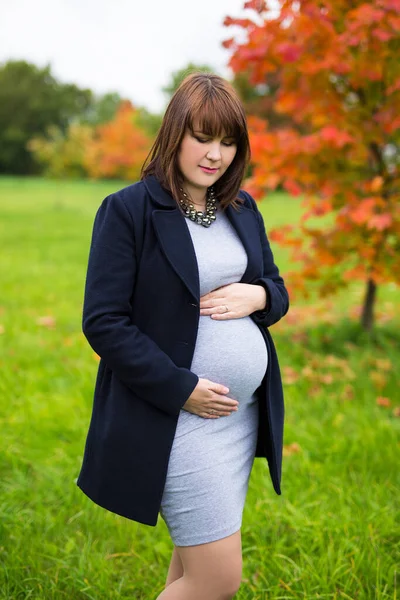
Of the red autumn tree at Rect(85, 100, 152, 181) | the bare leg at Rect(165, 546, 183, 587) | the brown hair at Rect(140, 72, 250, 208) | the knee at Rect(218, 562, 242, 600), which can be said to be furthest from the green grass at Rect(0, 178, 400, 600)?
the red autumn tree at Rect(85, 100, 152, 181)

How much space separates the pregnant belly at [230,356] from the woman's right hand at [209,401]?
4cm

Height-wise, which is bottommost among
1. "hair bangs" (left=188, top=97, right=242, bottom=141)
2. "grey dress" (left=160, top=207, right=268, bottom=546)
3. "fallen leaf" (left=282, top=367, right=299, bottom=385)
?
"fallen leaf" (left=282, top=367, right=299, bottom=385)

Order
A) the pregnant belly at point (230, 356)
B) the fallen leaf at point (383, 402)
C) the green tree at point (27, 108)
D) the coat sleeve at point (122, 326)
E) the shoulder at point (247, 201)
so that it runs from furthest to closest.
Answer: the green tree at point (27, 108) < the fallen leaf at point (383, 402) < the shoulder at point (247, 201) < the pregnant belly at point (230, 356) < the coat sleeve at point (122, 326)

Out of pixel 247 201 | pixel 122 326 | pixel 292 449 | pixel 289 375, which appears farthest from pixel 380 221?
pixel 122 326

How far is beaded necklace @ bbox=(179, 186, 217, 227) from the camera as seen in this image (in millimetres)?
1705

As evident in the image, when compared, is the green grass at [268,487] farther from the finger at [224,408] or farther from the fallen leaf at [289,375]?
the finger at [224,408]

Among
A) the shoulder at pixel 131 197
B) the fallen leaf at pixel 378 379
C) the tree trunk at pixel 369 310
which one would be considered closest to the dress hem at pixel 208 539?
the shoulder at pixel 131 197

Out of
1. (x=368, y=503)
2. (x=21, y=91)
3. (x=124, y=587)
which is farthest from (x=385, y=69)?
(x=21, y=91)

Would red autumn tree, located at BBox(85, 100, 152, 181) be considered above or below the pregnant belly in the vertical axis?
above

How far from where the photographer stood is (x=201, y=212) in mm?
1745

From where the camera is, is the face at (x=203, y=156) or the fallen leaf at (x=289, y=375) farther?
the fallen leaf at (x=289, y=375)

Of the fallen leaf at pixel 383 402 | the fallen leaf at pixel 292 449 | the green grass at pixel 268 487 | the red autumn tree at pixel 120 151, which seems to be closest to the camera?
the green grass at pixel 268 487

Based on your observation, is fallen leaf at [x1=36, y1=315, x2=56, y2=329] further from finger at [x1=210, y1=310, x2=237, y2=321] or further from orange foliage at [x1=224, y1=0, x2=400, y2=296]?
finger at [x1=210, y1=310, x2=237, y2=321]

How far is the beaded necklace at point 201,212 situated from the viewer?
1705 millimetres
